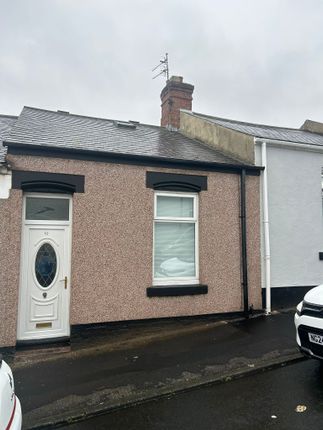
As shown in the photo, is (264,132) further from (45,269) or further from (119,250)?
(45,269)

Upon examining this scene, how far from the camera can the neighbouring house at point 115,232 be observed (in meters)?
6.20

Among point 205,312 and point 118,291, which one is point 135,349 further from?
point 205,312

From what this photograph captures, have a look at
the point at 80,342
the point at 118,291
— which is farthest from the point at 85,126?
the point at 80,342

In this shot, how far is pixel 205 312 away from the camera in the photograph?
23.7 feet

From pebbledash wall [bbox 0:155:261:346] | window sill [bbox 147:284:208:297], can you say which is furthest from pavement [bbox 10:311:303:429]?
window sill [bbox 147:284:208:297]

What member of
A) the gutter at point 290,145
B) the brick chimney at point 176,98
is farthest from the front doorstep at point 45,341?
the brick chimney at point 176,98

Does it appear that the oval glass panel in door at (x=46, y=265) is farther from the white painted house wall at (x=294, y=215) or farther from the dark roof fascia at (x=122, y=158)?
the white painted house wall at (x=294, y=215)

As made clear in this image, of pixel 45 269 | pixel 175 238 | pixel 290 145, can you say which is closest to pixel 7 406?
pixel 45 269

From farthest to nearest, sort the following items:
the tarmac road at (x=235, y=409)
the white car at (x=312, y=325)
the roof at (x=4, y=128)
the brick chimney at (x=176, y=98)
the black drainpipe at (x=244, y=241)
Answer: the brick chimney at (x=176, y=98), the black drainpipe at (x=244, y=241), the roof at (x=4, y=128), the white car at (x=312, y=325), the tarmac road at (x=235, y=409)

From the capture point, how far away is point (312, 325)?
421 cm

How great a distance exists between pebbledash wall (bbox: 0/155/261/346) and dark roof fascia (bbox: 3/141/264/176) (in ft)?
0.34

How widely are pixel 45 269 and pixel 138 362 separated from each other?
255 cm

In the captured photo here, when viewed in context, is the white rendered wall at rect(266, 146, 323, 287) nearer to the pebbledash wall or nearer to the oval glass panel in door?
the pebbledash wall

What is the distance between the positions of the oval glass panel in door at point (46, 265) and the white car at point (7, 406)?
378cm
